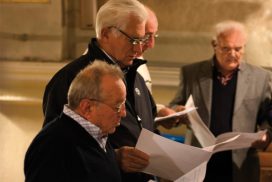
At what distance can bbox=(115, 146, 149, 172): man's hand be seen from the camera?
176 cm

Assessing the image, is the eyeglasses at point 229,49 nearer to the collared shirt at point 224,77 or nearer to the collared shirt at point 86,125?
the collared shirt at point 224,77

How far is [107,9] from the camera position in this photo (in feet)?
6.14

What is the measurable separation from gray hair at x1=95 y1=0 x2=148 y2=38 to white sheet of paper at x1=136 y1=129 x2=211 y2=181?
1.43 ft

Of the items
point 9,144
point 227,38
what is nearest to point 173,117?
point 227,38

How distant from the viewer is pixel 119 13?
6.08 feet

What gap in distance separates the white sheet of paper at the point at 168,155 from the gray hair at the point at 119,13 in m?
0.43

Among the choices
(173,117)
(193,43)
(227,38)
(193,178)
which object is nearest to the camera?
(193,178)

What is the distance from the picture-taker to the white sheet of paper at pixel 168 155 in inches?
70.7

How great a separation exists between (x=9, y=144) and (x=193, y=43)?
1.68 metres

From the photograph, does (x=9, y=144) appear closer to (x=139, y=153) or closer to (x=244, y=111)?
(x=244, y=111)

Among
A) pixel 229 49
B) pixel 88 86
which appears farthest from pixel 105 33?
pixel 229 49

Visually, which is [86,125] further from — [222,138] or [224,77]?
[224,77]

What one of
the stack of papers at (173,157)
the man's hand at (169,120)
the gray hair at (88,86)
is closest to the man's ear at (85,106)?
the gray hair at (88,86)

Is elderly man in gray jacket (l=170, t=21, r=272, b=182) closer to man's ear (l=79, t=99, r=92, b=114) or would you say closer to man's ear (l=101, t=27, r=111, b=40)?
man's ear (l=101, t=27, r=111, b=40)
